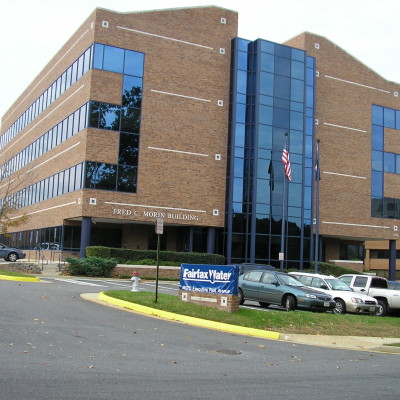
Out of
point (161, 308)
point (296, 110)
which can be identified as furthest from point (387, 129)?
point (161, 308)

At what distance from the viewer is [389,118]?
46.5 m

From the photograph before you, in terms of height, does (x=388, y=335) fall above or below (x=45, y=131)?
below

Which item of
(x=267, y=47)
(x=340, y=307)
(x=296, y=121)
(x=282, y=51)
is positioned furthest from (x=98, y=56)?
(x=340, y=307)

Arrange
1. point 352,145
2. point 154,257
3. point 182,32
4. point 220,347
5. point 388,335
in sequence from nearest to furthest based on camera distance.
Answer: point 220,347 → point 388,335 → point 154,257 → point 182,32 → point 352,145

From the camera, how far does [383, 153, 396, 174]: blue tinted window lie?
45.6 metres

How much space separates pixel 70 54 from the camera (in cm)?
4016

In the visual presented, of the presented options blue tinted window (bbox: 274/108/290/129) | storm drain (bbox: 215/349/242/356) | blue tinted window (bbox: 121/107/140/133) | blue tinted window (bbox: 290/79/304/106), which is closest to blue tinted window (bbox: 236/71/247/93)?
blue tinted window (bbox: 274/108/290/129)

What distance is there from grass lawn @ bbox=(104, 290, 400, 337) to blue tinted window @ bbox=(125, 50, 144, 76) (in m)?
23.7

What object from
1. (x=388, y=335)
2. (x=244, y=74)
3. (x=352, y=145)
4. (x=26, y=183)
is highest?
(x=244, y=74)

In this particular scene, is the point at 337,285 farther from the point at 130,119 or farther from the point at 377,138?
the point at 377,138

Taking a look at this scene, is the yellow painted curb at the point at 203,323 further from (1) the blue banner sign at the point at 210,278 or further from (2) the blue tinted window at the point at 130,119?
(2) the blue tinted window at the point at 130,119

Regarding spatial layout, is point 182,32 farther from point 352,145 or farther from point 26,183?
point 26,183

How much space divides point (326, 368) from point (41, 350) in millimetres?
4861

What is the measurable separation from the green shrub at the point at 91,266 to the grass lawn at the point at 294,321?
15.1m
